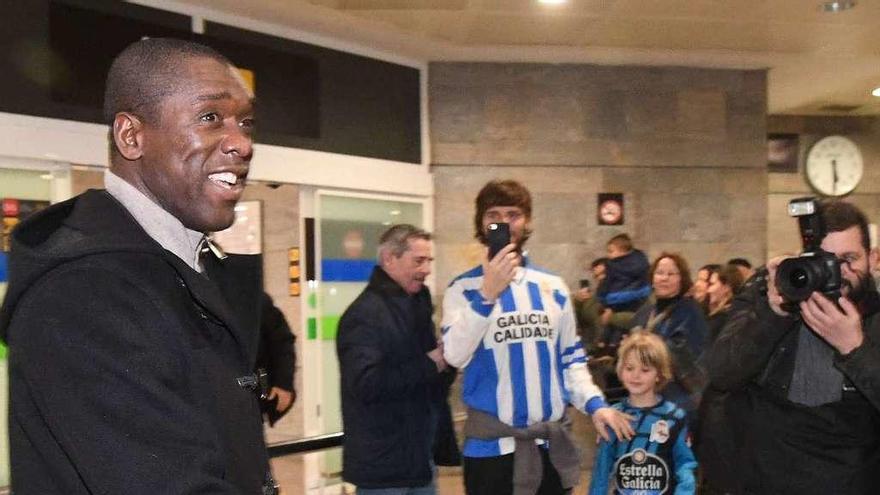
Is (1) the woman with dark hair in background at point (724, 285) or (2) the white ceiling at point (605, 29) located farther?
(2) the white ceiling at point (605, 29)

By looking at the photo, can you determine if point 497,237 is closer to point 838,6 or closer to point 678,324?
point 678,324

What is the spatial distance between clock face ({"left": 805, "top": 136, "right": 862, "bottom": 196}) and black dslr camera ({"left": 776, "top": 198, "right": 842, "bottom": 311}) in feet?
35.3

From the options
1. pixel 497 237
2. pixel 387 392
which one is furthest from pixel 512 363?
pixel 387 392

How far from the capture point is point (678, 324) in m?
5.33

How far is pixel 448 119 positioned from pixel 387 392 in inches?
199

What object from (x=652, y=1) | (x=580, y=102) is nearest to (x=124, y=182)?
(x=652, y=1)

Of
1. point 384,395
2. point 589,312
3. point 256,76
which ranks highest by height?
point 256,76

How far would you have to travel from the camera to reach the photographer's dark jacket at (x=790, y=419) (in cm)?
250

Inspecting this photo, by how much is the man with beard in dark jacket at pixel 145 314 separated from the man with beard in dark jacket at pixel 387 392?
7.32ft

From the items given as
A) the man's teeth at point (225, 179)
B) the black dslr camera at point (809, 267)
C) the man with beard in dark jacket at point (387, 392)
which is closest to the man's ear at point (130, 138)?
the man's teeth at point (225, 179)

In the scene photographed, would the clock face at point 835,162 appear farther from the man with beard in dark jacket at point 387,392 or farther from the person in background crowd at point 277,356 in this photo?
the person in background crowd at point 277,356

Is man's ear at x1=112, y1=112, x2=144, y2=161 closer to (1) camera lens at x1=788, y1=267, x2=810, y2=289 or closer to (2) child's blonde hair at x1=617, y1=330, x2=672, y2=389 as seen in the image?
(1) camera lens at x1=788, y1=267, x2=810, y2=289

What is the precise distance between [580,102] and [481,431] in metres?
6.00

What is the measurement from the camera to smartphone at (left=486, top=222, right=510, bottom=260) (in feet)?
10.7
